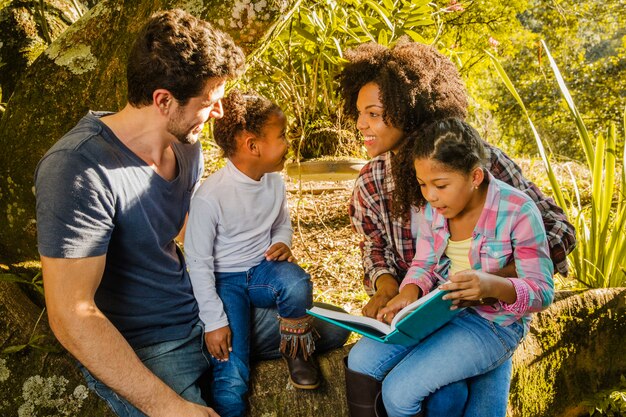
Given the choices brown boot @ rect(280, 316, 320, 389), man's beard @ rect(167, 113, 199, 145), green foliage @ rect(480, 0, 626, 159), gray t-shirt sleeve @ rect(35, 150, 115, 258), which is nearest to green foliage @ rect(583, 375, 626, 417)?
brown boot @ rect(280, 316, 320, 389)

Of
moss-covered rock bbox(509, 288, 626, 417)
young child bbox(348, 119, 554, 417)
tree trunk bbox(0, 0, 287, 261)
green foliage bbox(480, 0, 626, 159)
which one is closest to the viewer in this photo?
young child bbox(348, 119, 554, 417)

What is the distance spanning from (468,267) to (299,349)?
2.09 feet

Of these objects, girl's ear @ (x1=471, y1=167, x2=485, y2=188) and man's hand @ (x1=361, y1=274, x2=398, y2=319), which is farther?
man's hand @ (x1=361, y1=274, x2=398, y2=319)

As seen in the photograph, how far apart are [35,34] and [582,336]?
2.85 m

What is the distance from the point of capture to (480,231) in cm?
196

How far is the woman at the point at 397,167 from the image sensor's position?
2.07 m

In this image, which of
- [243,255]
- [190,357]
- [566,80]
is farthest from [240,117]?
[566,80]

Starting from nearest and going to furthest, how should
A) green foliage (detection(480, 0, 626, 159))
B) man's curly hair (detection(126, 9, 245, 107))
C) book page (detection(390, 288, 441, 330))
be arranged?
book page (detection(390, 288, 441, 330)), man's curly hair (detection(126, 9, 245, 107)), green foliage (detection(480, 0, 626, 159))

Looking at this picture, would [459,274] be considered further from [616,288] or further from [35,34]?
[35,34]

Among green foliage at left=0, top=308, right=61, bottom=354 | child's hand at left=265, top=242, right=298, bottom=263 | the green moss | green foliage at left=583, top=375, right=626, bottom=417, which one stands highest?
child's hand at left=265, top=242, right=298, bottom=263

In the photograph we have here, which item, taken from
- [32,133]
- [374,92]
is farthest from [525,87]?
[32,133]

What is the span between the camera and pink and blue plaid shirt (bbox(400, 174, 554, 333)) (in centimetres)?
184

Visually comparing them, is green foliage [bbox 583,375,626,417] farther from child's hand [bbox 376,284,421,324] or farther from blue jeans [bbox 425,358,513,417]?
child's hand [bbox 376,284,421,324]

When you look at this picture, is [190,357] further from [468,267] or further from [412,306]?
[468,267]
